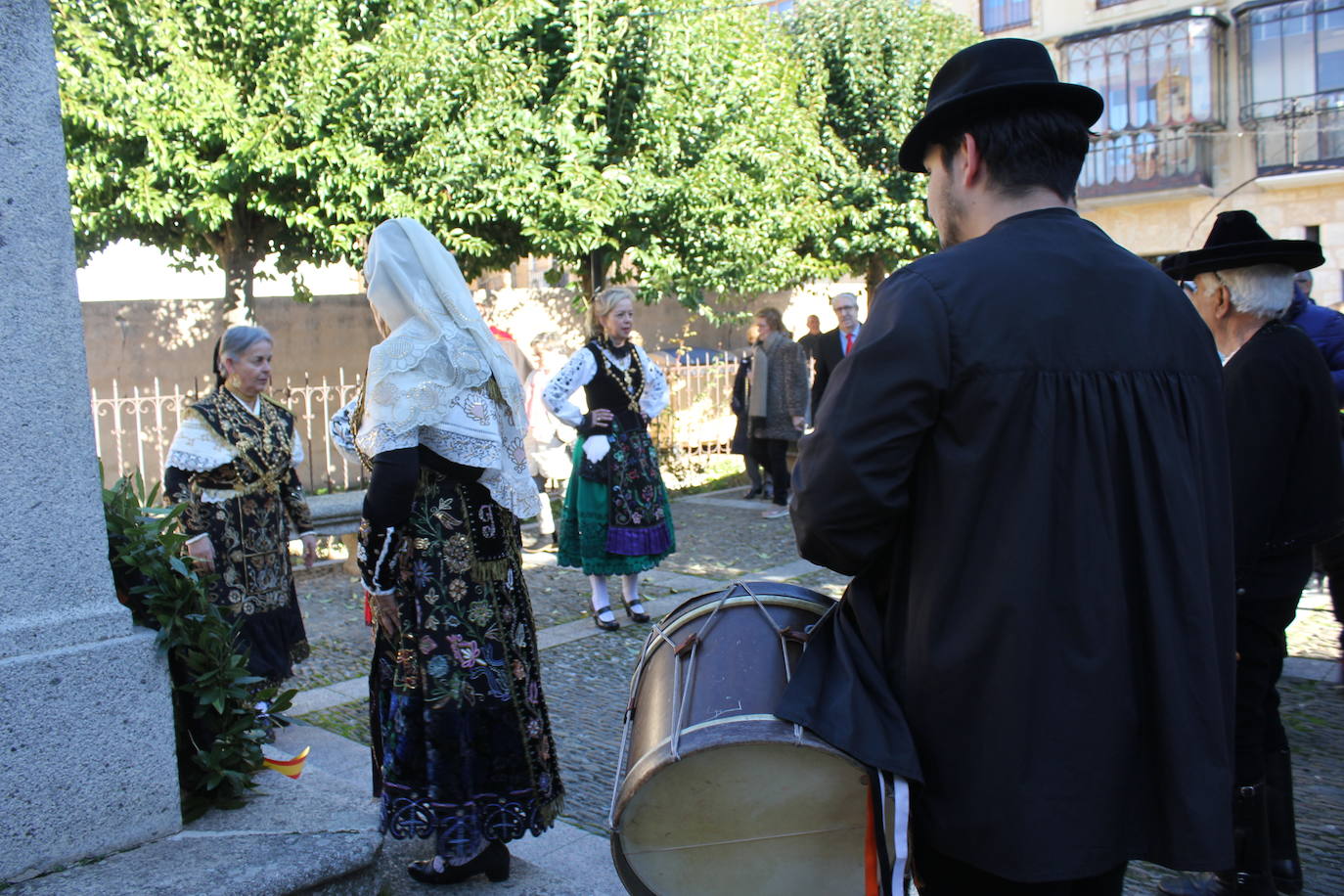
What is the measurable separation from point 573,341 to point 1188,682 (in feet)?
44.4

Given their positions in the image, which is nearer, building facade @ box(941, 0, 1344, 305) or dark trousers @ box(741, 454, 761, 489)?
dark trousers @ box(741, 454, 761, 489)

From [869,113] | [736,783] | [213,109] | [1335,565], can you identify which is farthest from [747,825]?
[869,113]

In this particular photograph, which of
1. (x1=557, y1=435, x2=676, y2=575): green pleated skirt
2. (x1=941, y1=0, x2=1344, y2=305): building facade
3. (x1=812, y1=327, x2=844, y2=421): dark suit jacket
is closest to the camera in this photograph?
(x1=557, y1=435, x2=676, y2=575): green pleated skirt

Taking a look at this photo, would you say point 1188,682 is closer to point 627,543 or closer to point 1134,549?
point 1134,549

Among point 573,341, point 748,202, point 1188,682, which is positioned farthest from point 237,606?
point 573,341

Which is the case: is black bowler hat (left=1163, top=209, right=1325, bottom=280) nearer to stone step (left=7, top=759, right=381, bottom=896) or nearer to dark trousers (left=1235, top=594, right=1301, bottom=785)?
dark trousers (left=1235, top=594, right=1301, bottom=785)

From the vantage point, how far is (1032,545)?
64.5 inches

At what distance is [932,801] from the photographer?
1.73 m

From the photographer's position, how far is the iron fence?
33.8 feet


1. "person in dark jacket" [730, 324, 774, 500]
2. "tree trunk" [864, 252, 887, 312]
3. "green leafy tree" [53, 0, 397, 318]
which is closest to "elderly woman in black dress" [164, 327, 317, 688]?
"green leafy tree" [53, 0, 397, 318]

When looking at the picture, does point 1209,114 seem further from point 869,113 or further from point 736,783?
point 736,783

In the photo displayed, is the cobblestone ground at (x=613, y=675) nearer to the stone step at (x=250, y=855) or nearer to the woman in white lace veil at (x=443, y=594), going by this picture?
the woman in white lace veil at (x=443, y=594)

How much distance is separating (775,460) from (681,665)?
8880 mm

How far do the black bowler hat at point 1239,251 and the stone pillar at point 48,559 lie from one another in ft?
9.28
